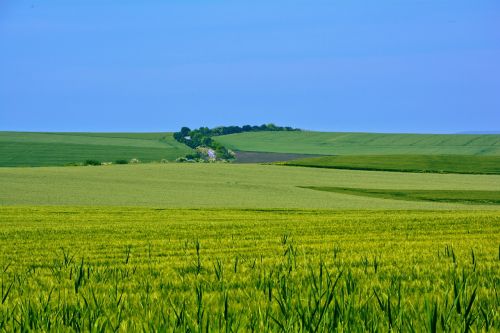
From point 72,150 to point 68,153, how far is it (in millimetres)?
2910

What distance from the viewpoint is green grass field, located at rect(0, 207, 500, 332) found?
13.6 ft

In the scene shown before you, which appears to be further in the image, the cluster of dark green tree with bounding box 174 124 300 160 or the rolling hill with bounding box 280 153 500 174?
the cluster of dark green tree with bounding box 174 124 300 160

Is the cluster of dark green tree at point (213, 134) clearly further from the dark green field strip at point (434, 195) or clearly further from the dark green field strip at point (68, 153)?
the dark green field strip at point (434, 195)

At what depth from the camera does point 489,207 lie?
34969mm

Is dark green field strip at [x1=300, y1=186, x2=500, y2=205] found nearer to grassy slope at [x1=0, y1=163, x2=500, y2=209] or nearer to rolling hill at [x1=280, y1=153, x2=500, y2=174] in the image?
grassy slope at [x1=0, y1=163, x2=500, y2=209]

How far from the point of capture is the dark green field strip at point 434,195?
3812 cm

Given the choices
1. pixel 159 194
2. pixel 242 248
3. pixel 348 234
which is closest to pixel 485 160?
pixel 159 194

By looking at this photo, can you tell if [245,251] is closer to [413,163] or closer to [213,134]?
[413,163]

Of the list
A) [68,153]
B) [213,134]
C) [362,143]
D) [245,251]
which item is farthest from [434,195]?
[213,134]

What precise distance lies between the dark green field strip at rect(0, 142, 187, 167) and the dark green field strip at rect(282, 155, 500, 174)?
59.3 ft

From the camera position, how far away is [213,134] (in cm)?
12069

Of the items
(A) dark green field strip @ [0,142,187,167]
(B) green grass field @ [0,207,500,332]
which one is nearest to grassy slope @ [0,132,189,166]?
(A) dark green field strip @ [0,142,187,167]

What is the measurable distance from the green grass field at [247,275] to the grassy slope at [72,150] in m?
45.3

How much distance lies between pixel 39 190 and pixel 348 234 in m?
24.4
